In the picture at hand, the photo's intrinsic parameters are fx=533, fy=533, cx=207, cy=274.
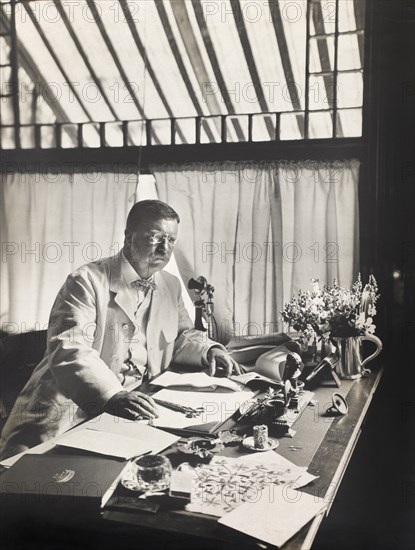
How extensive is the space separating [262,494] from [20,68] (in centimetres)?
207

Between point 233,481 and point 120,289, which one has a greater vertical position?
point 120,289

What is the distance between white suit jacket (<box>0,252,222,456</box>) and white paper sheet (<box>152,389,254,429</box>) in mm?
235

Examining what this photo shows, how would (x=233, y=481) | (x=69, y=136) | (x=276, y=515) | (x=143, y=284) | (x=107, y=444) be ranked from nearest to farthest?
1. (x=276, y=515)
2. (x=233, y=481)
3. (x=107, y=444)
4. (x=143, y=284)
5. (x=69, y=136)

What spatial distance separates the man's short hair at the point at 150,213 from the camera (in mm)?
2371

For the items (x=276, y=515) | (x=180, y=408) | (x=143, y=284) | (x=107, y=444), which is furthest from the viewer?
(x=143, y=284)

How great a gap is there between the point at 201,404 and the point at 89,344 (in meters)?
0.56

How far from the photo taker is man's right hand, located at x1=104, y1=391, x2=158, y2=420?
2.04 meters

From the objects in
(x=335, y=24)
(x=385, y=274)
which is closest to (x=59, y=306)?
(x=385, y=274)

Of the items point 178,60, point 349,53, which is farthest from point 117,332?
point 349,53

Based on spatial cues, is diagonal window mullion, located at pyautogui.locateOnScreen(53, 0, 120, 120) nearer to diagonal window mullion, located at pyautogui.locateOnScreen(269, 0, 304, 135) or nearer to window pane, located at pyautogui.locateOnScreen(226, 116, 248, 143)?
window pane, located at pyautogui.locateOnScreen(226, 116, 248, 143)

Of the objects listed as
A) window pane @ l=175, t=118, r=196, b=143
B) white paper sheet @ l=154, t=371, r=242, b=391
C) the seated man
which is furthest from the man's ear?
white paper sheet @ l=154, t=371, r=242, b=391

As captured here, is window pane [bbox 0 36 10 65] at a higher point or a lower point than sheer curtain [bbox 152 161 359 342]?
higher

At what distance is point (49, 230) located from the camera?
8.15ft

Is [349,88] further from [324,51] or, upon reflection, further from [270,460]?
[270,460]
